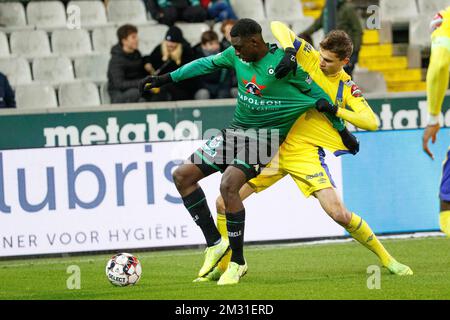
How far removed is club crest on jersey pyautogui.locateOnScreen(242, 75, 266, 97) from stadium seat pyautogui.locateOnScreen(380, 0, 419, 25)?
29.2 ft

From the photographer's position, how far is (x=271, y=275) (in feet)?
32.8

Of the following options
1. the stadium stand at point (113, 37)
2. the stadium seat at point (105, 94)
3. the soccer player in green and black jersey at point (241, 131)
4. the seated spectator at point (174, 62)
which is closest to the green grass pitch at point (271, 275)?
the soccer player in green and black jersey at point (241, 131)

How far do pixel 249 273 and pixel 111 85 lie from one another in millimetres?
5016

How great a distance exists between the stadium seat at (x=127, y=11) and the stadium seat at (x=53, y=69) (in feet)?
5.15

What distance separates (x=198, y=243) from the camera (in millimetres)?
12727

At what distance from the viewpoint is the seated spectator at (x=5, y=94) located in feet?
46.2

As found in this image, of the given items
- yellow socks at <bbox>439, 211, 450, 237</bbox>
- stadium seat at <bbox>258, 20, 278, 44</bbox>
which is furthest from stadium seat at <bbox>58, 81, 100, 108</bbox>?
yellow socks at <bbox>439, 211, 450, 237</bbox>

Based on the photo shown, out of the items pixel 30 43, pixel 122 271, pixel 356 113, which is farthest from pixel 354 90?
pixel 30 43

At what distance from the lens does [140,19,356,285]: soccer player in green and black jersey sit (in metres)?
9.19

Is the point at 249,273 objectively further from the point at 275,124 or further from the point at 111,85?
the point at 111,85

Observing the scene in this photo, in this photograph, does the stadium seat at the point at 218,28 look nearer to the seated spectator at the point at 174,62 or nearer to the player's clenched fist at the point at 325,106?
the seated spectator at the point at 174,62

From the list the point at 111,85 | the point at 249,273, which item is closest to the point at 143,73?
the point at 111,85

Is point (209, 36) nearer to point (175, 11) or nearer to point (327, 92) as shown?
point (175, 11)

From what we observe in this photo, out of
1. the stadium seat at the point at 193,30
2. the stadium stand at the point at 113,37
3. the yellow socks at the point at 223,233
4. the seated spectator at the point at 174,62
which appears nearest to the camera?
the yellow socks at the point at 223,233
